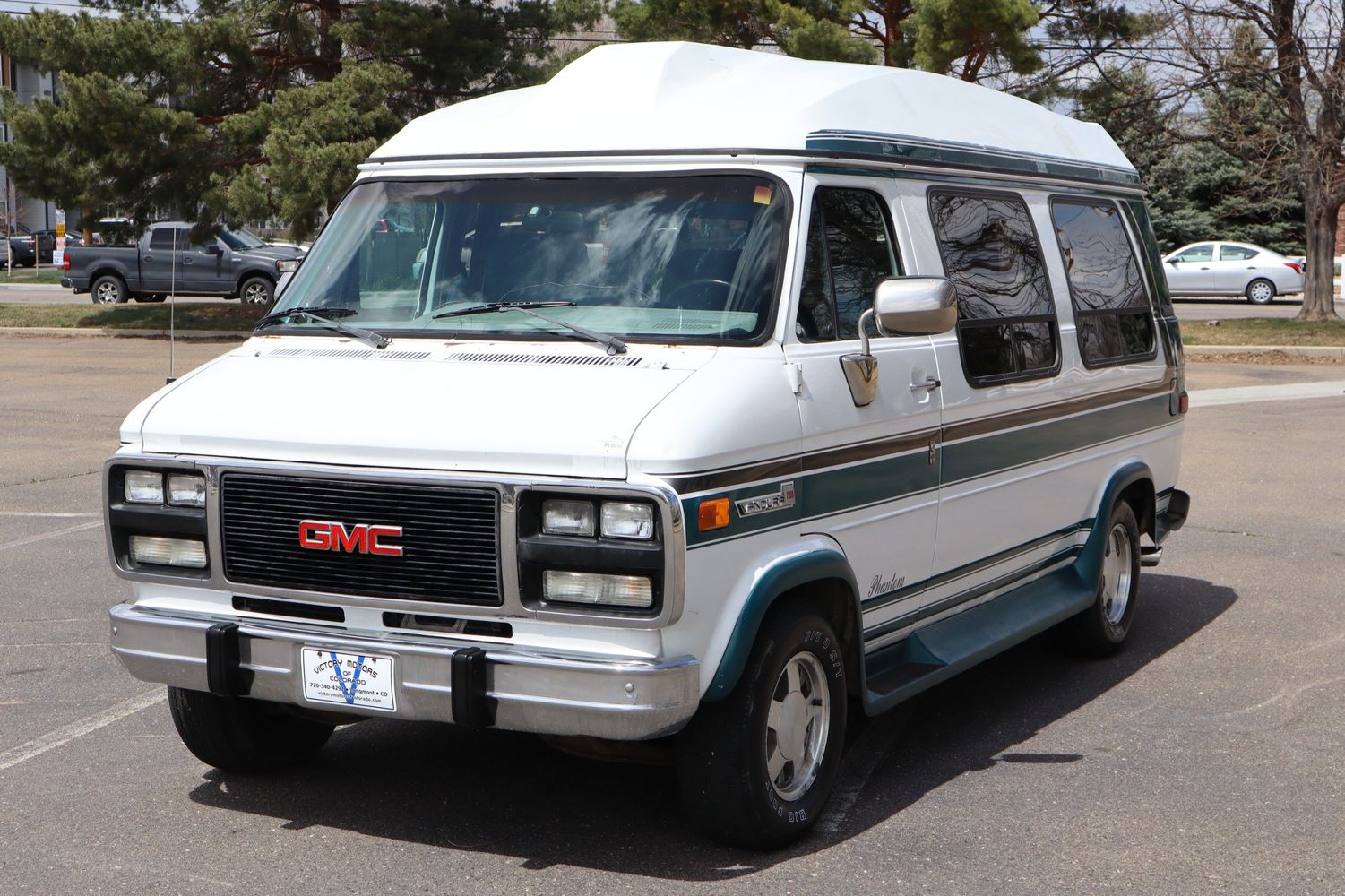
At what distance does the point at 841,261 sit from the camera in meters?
5.32

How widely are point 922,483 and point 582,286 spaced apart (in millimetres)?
1441

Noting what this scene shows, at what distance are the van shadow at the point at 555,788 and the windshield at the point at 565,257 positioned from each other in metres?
1.60

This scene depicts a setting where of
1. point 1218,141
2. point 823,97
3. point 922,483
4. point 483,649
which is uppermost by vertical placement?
point 1218,141

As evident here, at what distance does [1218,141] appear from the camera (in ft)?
87.2

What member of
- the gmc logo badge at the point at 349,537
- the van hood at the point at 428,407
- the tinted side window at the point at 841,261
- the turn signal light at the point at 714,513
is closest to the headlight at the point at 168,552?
the van hood at the point at 428,407

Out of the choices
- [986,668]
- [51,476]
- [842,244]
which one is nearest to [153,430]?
[842,244]

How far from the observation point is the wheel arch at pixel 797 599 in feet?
14.7

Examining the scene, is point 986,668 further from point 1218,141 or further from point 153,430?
point 1218,141

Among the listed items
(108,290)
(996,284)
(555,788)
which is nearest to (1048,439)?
(996,284)

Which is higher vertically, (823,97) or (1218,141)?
(1218,141)

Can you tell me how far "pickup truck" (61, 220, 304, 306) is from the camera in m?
30.9

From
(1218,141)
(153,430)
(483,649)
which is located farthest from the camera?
(1218,141)

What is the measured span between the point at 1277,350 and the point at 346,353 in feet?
69.7

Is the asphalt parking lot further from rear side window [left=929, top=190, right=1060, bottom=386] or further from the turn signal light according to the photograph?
rear side window [left=929, top=190, right=1060, bottom=386]
